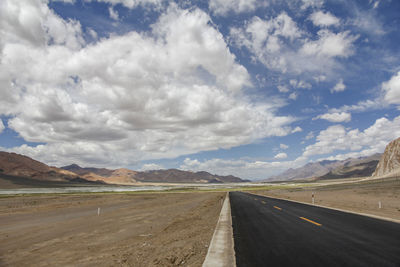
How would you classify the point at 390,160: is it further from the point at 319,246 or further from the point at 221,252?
the point at 221,252

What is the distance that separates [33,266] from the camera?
9.59 m

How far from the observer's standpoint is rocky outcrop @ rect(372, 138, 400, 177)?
111688 mm

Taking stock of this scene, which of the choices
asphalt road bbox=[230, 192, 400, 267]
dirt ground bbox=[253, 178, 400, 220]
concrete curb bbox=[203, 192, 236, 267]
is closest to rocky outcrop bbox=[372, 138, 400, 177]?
dirt ground bbox=[253, 178, 400, 220]

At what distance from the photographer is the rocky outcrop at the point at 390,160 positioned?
11169 centimetres

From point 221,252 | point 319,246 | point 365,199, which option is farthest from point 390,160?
point 221,252

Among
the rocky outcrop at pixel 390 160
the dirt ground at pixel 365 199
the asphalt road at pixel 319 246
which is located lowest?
the dirt ground at pixel 365 199

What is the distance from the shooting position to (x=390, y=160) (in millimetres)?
116562

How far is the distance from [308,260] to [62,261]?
9857 mm

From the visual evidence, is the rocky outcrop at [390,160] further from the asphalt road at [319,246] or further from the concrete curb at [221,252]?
the concrete curb at [221,252]

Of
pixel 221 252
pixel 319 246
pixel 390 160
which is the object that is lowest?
pixel 221 252

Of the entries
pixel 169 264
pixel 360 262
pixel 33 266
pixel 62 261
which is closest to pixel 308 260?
pixel 360 262

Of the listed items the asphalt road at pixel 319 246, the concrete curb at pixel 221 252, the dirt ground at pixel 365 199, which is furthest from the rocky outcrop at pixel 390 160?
the concrete curb at pixel 221 252

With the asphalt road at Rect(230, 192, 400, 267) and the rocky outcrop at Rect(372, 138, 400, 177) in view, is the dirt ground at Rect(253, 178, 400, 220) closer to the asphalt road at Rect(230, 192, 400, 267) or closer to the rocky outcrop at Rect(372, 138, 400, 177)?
the asphalt road at Rect(230, 192, 400, 267)

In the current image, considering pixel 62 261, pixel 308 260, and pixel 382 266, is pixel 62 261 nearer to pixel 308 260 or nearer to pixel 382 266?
pixel 308 260
